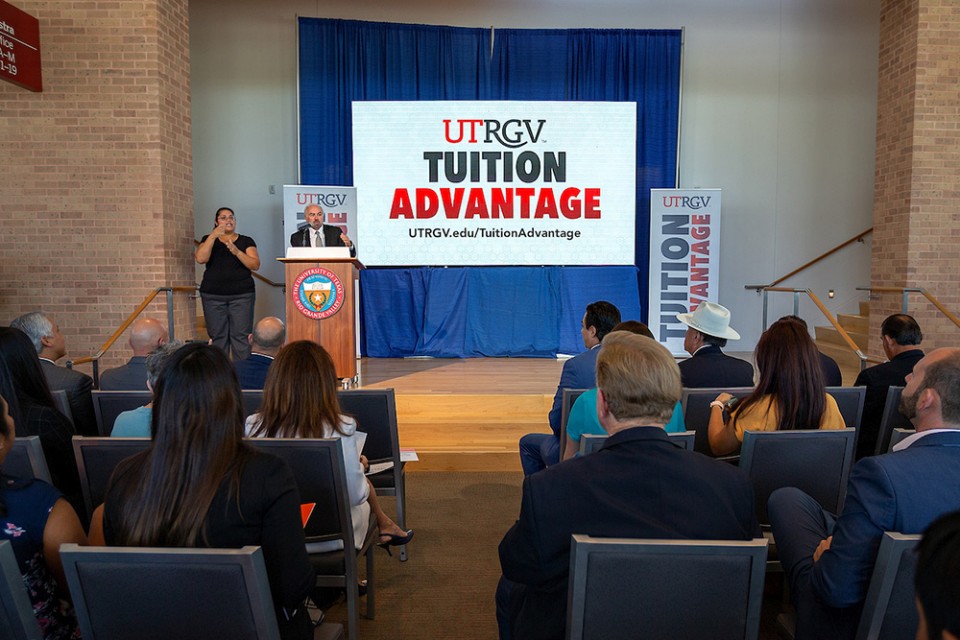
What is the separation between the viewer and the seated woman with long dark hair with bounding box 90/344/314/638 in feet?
4.45

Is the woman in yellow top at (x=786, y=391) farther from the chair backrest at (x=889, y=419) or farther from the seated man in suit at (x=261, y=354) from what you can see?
the seated man in suit at (x=261, y=354)

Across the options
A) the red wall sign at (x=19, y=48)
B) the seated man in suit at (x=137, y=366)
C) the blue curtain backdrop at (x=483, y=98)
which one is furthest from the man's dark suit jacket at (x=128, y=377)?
the blue curtain backdrop at (x=483, y=98)

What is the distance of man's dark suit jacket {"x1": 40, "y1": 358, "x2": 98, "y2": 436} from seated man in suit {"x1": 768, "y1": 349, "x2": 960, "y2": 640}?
2.61 meters

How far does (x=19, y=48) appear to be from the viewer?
5316 mm

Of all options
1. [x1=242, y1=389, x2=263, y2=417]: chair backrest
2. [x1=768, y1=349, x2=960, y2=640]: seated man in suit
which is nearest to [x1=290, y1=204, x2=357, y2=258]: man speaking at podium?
[x1=242, y1=389, x2=263, y2=417]: chair backrest

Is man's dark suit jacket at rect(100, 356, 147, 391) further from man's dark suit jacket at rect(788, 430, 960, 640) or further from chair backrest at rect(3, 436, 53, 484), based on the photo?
man's dark suit jacket at rect(788, 430, 960, 640)

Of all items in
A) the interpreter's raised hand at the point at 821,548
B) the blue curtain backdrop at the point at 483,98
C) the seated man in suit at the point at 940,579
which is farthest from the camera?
the blue curtain backdrop at the point at 483,98

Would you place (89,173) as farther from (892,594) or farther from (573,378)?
(892,594)

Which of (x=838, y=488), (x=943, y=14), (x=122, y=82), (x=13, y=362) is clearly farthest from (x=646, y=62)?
(x=13, y=362)

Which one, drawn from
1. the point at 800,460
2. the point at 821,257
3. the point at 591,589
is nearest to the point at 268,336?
the point at 800,460

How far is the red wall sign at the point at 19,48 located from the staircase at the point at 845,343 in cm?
731

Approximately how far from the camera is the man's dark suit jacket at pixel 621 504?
1.31 m

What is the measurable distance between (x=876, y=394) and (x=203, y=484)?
2.78 meters

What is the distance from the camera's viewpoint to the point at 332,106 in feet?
25.9
